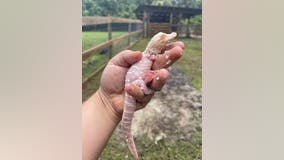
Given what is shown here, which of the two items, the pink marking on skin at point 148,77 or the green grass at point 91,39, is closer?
the pink marking on skin at point 148,77

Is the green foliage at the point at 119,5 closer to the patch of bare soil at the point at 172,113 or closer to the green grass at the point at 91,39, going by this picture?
the green grass at the point at 91,39

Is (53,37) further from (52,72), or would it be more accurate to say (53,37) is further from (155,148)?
(155,148)

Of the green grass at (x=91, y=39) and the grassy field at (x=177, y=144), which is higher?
the green grass at (x=91, y=39)

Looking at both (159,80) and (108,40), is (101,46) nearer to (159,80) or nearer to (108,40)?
(108,40)

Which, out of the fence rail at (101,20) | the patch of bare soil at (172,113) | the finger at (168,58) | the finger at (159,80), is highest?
the fence rail at (101,20)

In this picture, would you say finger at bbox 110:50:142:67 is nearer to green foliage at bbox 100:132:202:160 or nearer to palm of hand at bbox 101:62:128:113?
palm of hand at bbox 101:62:128:113

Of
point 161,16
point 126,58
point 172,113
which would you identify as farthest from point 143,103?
point 161,16

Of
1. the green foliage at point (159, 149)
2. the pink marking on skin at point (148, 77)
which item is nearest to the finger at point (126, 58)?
the pink marking on skin at point (148, 77)

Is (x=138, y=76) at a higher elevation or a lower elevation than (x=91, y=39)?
lower
